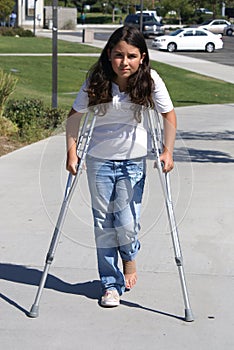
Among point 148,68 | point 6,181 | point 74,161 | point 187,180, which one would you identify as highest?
point 148,68

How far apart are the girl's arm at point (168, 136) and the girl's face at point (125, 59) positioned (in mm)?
353

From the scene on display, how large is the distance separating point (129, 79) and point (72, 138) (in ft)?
1.66

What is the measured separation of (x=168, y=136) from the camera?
16.8 feet

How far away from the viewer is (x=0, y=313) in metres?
5.20

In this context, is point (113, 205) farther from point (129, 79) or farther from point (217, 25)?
point (217, 25)

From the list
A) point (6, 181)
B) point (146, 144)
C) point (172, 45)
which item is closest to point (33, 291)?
point (146, 144)

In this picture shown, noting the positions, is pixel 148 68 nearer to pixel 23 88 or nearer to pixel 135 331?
pixel 135 331

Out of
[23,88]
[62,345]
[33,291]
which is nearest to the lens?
[62,345]

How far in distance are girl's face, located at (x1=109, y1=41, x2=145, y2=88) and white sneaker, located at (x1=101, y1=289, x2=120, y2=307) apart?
1382mm

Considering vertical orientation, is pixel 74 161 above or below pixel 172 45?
above

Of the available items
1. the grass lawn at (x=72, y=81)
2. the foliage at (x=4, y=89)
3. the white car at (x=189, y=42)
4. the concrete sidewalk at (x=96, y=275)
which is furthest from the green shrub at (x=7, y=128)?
the white car at (x=189, y=42)

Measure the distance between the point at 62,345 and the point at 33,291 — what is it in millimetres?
981

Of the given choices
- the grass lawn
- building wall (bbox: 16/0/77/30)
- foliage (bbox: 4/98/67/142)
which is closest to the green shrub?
foliage (bbox: 4/98/67/142)

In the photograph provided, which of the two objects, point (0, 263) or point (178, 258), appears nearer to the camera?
point (178, 258)
